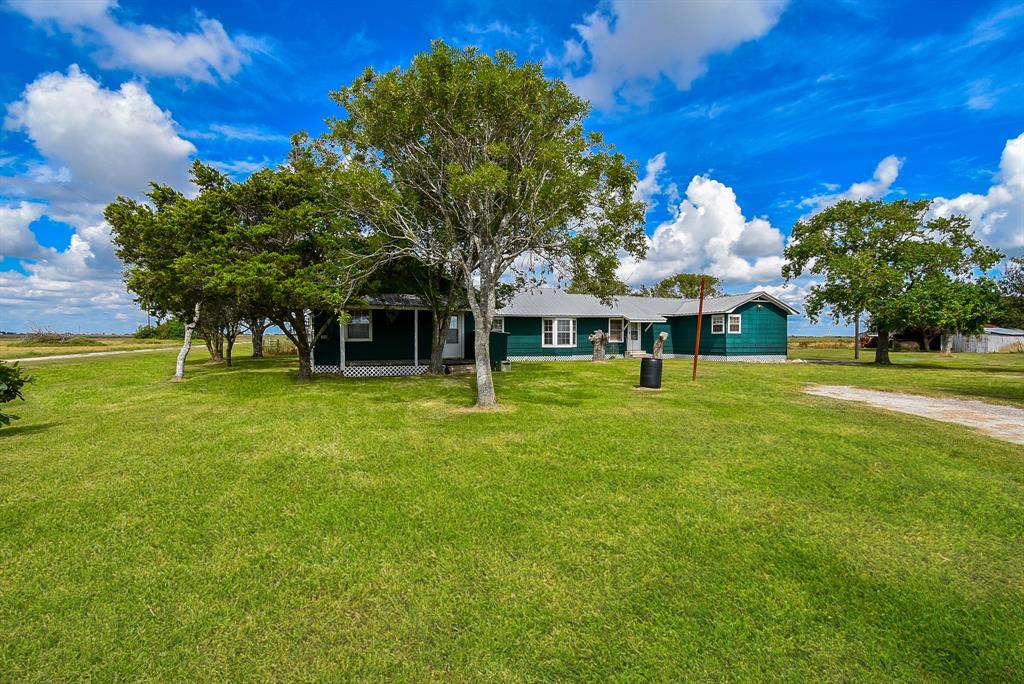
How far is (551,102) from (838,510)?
9368 mm

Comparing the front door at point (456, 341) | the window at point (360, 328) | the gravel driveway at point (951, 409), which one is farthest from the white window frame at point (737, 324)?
the window at point (360, 328)

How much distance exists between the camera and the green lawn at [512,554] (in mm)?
2666

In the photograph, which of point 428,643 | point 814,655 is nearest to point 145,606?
point 428,643

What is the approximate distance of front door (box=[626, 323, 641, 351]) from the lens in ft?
89.9

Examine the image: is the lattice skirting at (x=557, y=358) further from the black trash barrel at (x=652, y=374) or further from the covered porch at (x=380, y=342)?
the black trash barrel at (x=652, y=374)

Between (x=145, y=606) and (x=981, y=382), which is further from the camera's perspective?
(x=981, y=382)

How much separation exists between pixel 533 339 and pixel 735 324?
40.1 feet

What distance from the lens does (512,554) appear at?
12.3 ft

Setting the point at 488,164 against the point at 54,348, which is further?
the point at 54,348

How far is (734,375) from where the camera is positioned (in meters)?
17.3

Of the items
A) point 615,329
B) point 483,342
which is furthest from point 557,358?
point 483,342

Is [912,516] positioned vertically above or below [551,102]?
below

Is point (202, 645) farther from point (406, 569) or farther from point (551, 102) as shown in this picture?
point (551, 102)

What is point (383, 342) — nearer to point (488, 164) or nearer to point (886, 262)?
point (488, 164)
